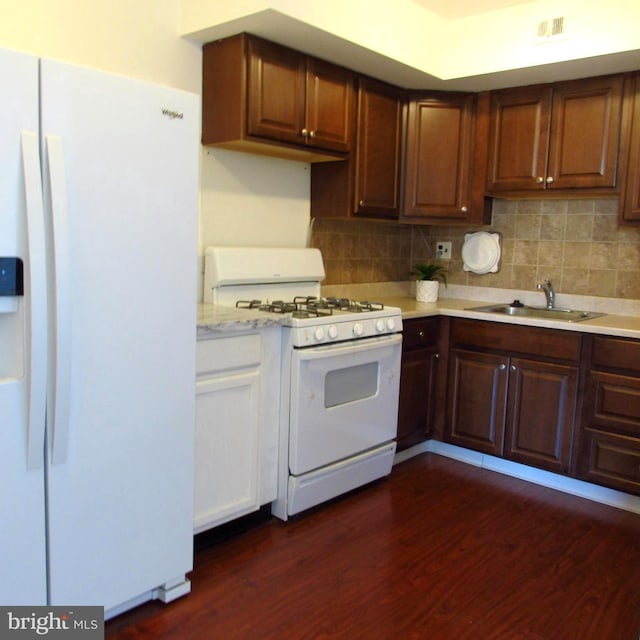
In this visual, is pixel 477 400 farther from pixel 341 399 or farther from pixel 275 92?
pixel 275 92

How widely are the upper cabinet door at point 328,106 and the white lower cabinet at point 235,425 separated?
105 centimetres

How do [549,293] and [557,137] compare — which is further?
[549,293]

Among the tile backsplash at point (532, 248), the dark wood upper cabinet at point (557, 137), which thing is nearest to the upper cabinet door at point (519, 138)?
the dark wood upper cabinet at point (557, 137)

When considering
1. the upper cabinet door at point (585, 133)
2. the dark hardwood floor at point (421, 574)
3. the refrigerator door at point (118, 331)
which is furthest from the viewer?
the upper cabinet door at point (585, 133)

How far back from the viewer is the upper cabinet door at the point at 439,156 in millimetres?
3465

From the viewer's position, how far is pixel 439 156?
3488 millimetres

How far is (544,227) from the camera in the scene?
359 cm

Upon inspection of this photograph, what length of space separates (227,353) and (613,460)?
190 cm

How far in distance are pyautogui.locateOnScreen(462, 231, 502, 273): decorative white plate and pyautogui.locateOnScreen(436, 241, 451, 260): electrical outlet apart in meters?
0.11

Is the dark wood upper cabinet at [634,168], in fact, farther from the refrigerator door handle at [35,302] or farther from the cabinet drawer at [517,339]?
the refrigerator door handle at [35,302]

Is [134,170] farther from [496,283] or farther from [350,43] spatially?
[496,283]

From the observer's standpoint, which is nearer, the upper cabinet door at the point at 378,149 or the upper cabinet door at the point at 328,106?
the upper cabinet door at the point at 328,106

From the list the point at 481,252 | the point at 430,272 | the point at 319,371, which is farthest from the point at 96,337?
the point at 481,252

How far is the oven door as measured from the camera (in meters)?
2.56
